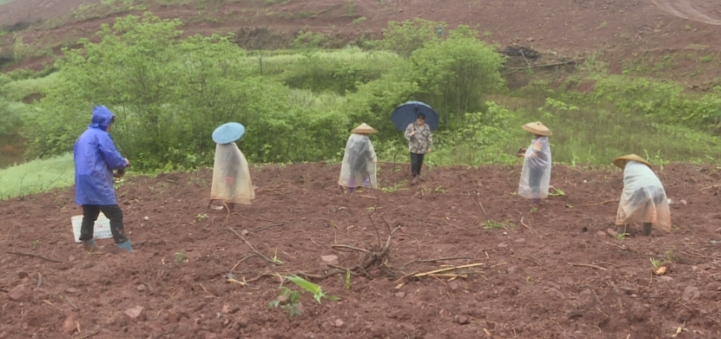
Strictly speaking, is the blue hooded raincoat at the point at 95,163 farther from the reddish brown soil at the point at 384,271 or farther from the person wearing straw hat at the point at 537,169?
the person wearing straw hat at the point at 537,169

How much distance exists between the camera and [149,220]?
642cm

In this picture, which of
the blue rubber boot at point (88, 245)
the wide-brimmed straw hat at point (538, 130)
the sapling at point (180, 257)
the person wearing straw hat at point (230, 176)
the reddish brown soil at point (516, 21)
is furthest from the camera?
the reddish brown soil at point (516, 21)

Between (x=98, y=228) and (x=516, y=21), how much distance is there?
2411cm

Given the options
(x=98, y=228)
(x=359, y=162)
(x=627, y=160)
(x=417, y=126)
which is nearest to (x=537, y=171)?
(x=627, y=160)

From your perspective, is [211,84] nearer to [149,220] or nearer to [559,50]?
[149,220]

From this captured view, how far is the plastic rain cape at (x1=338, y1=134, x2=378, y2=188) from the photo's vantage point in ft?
25.0

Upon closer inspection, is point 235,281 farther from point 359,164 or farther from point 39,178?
point 39,178

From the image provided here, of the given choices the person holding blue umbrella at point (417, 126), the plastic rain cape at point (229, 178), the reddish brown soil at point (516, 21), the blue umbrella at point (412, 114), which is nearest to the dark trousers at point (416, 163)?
the person holding blue umbrella at point (417, 126)

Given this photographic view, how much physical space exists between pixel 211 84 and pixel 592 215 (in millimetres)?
7866

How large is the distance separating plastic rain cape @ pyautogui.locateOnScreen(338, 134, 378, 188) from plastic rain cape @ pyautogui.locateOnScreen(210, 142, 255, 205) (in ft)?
5.35

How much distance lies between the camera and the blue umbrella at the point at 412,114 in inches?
320

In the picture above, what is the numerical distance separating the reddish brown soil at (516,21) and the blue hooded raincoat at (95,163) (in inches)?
673

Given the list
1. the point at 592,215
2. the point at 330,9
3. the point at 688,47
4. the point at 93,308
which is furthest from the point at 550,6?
the point at 93,308

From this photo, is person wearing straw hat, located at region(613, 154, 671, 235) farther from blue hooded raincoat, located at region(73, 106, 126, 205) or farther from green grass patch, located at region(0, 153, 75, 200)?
green grass patch, located at region(0, 153, 75, 200)
